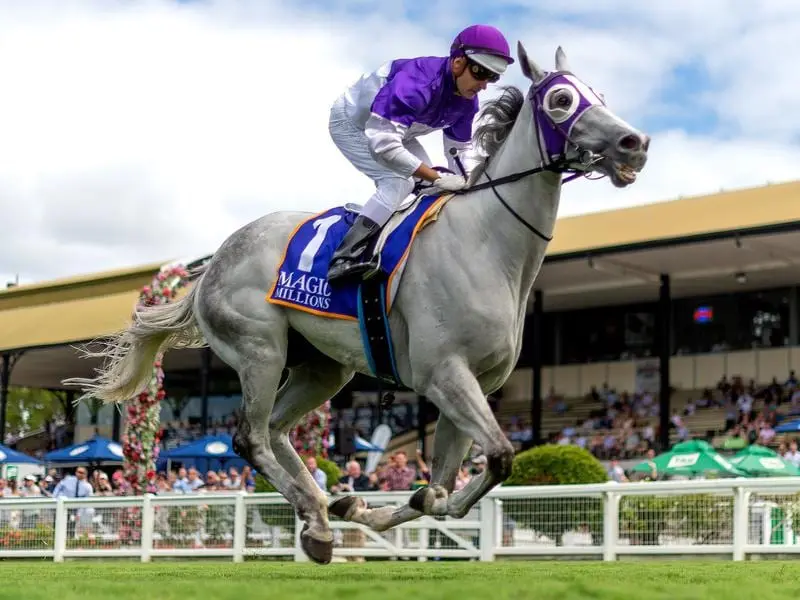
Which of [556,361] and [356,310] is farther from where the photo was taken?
[556,361]

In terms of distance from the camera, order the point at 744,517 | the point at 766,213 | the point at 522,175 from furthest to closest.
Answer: the point at 766,213 < the point at 744,517 < the point at 522,175

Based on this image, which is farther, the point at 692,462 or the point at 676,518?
the point at 692,462

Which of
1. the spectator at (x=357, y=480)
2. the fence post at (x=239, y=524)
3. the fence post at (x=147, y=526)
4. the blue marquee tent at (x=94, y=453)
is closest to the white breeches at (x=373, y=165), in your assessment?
the fence post at (x=239, y=524)

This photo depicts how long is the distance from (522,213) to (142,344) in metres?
2.61

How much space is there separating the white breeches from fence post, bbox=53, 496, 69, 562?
27.6 feet

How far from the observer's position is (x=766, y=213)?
64.3 feet

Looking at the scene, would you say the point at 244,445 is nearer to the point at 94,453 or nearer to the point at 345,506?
the point at 345,506

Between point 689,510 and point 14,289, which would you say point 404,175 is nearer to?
point 689,510

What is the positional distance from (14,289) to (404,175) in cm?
3739

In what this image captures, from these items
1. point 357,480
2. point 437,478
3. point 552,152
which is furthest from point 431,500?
point 357,480

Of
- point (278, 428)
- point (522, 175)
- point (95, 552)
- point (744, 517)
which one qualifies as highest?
point (522, 175)

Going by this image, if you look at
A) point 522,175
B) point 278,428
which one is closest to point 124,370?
point 278,428

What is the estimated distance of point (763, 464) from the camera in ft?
51.6

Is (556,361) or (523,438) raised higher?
(556,361)
